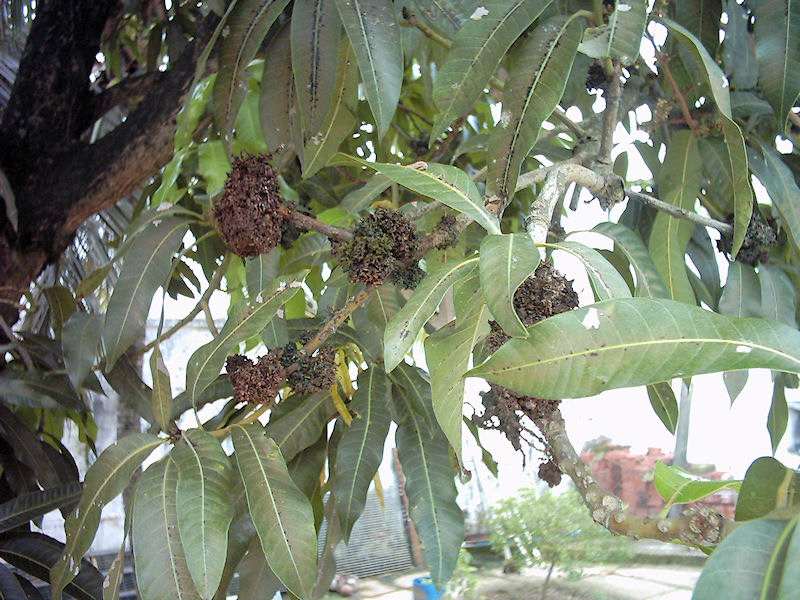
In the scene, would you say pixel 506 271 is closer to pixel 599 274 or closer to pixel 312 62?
pixel 599 274

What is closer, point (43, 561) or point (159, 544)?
point (159, 544)

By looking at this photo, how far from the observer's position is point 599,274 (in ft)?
1.46

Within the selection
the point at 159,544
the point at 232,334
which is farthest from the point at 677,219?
the point at 159,544

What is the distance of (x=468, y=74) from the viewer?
575 mm

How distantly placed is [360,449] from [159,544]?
22 centimetres

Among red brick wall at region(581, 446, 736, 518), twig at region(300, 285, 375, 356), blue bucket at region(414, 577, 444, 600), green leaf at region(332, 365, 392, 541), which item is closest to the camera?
twig at region(300, 285, 375, 356)

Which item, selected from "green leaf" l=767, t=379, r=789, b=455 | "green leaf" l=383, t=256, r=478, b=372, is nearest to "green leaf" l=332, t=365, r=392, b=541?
"green leaf" l=383, t=256, r=478, b=372

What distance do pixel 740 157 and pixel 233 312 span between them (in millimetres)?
432

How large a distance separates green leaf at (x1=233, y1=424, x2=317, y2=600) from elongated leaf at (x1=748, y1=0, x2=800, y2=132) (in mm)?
535

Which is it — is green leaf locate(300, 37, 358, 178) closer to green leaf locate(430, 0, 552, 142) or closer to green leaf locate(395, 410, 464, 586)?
green leaf locate(430, 0, 552, 142)

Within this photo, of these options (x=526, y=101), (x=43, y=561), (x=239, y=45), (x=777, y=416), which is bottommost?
(x=43, y=561)

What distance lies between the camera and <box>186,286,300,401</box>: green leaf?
1.90ft

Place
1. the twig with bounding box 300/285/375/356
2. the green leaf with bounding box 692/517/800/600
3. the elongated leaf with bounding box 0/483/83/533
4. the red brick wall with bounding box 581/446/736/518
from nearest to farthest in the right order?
the green leaf with bounding box 692/517/800/600 < the twig with bounding box 300/285/375/356 < the elongated leaf with bounding box 0/483/83/533 < the red brick wall with bounding box 581/446/736/518

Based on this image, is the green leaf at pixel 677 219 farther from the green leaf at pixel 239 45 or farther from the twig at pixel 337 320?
the green leaf at pixel 239 45
